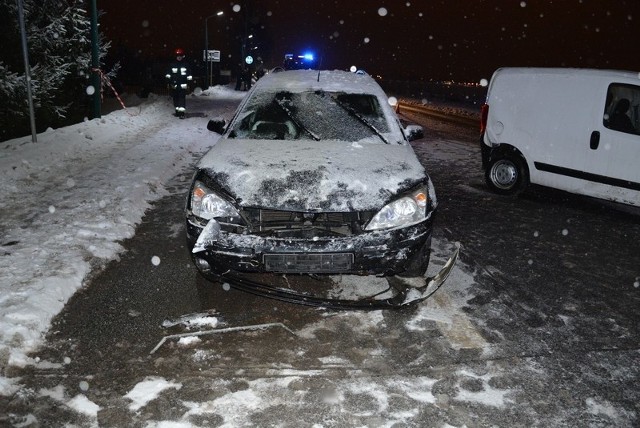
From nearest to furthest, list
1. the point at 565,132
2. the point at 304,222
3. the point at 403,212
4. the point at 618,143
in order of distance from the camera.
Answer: the point at 304,222
the point at 403,212
the point at 618,143
the point at 565,132

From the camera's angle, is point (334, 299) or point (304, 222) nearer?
point (304, 222)

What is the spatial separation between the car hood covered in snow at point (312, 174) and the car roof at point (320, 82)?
123 cm

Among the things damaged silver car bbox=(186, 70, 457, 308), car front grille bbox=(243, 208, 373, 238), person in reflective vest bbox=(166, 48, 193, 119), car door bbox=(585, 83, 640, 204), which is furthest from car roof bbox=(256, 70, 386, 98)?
person in reflective vest bbox=(166, 48, 193, 119)

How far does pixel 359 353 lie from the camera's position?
3.31 m

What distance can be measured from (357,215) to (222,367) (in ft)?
4.68

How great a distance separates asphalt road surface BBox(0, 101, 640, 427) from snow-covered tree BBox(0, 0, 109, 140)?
393 inches

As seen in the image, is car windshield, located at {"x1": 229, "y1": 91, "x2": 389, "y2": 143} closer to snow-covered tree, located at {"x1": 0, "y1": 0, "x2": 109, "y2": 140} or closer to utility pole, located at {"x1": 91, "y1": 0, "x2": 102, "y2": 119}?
snow-covered tree, located at {"x1": 0, "y1": 0, "x2": 109, "y2": 140}

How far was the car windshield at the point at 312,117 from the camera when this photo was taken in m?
4.90

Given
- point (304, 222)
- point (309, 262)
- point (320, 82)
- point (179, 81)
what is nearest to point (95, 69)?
point (179, 81)

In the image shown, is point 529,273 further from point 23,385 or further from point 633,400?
point 23,385

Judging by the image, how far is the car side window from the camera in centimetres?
650

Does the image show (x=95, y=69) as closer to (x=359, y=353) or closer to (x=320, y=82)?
(x=320, y=82)

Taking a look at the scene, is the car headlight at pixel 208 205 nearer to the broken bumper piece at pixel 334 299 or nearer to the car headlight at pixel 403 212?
Result: the broken bumper piece at pixel 334 299

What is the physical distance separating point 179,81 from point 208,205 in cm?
1496
